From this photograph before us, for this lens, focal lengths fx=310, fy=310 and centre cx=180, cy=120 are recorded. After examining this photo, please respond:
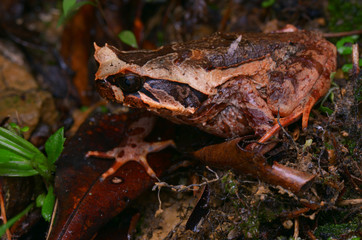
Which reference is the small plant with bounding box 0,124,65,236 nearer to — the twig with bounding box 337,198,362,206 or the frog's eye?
the frog's eye

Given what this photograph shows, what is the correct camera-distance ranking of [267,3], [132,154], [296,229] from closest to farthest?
[296,229] → [132,154] → [267,3]

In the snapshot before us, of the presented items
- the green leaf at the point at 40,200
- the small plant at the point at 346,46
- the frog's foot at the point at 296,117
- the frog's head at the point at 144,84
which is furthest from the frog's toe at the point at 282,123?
the green leaf at the point at 40,200

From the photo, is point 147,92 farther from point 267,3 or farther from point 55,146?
point 267,3

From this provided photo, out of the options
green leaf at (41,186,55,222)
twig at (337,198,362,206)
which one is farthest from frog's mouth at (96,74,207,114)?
twig at (337,198,362,206)

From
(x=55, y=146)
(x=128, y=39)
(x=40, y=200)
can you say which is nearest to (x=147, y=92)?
(x=55, y=146)

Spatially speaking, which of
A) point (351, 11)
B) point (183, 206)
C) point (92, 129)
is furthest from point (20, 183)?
point (351, 11)

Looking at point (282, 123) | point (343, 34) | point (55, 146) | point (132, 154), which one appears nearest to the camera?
point (282, 123)
